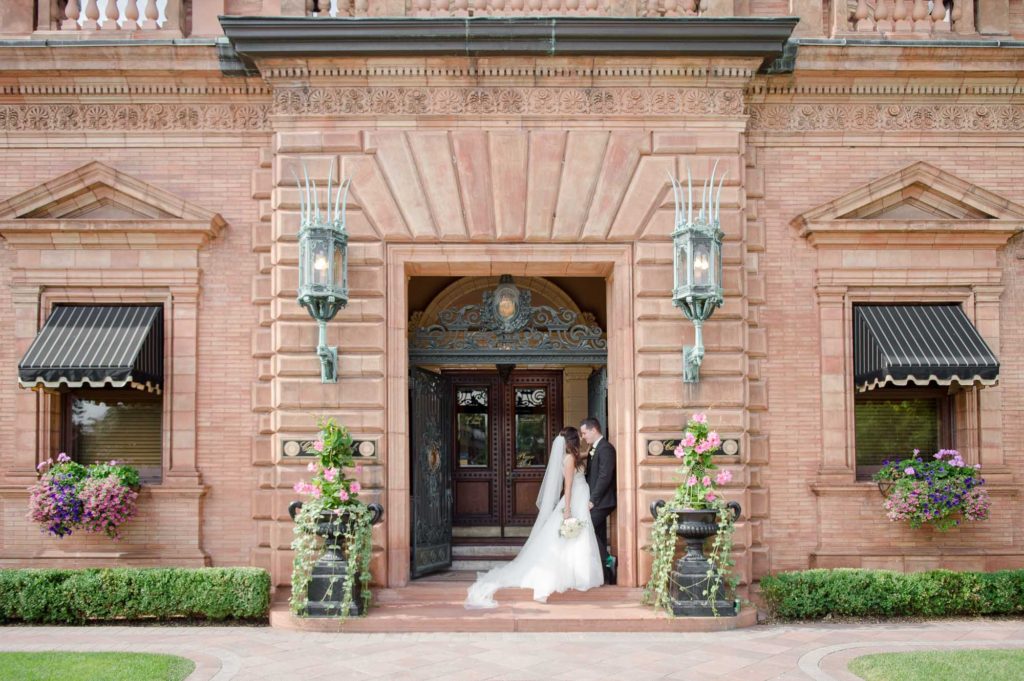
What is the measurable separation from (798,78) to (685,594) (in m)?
6.49

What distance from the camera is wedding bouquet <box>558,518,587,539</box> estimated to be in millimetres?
12008

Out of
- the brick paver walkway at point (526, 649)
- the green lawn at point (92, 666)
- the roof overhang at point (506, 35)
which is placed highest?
the roof overhang at point (506, 35)

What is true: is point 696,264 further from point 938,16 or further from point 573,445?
point 938,16

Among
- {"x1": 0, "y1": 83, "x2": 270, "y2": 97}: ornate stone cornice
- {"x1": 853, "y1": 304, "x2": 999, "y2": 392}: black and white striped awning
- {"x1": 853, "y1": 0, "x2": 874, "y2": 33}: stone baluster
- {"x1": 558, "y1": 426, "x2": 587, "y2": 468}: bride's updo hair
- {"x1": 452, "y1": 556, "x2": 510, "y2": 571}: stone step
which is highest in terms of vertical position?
{"x1": 853, "y1": 0, "x2": 874, "y2": 33}: stone baluster

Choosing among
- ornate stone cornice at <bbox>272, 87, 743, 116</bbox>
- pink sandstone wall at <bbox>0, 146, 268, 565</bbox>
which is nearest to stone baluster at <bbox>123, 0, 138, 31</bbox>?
pink sandstone wall at <bbox>0, 146, 268, 565</bbox>

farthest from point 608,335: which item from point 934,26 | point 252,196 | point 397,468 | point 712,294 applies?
point 934,26

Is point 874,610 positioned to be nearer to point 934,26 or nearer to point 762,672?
point 762,672

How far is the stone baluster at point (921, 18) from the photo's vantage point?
1285 cm

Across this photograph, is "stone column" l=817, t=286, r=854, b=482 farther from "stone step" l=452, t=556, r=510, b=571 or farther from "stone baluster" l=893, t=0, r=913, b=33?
"stone step" l=452, t=556, r=510, b=571

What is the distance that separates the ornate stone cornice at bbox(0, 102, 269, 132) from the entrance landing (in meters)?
5.97

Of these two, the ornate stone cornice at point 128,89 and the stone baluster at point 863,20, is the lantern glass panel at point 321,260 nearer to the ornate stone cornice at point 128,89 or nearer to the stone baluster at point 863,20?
the ornate stone cornice at point 128,89

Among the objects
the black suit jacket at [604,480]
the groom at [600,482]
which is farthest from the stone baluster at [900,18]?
the black suit jacket at [604,480]

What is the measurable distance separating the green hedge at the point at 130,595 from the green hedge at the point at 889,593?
5.89 m

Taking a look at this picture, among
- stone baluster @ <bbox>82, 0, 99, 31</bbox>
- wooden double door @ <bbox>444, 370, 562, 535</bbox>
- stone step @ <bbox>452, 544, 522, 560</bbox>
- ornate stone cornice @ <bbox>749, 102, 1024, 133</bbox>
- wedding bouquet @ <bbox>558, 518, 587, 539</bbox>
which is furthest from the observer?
wooden double door @ <bbox>444, 370, 562, 535</bbox>
